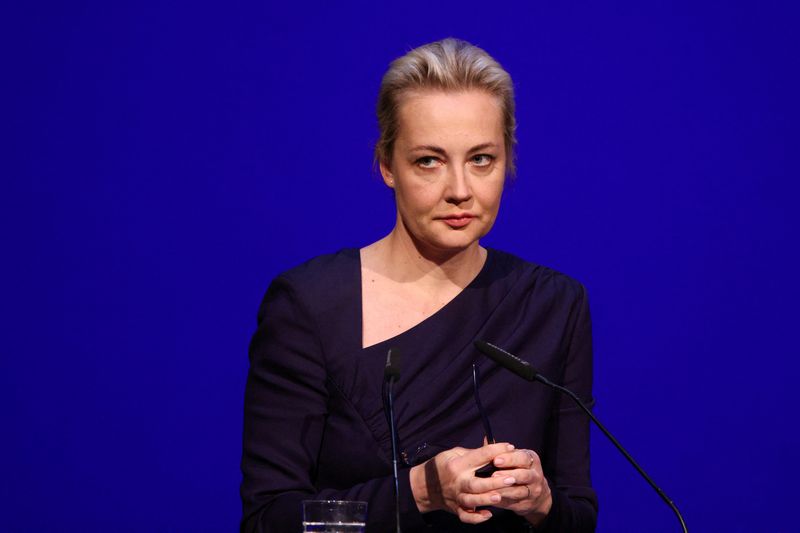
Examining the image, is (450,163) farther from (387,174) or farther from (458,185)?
(387,174)

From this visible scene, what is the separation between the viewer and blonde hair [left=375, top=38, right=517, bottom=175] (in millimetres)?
2086

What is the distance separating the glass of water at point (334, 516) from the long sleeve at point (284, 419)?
A: 325mm

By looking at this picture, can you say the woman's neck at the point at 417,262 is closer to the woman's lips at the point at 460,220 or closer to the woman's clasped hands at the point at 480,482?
the woman's lips at the point at 460,220

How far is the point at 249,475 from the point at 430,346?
1.32ft

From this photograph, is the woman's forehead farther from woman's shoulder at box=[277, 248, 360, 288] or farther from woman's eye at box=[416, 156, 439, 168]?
woman's shoulder at box=[277, 248, 360, 288]

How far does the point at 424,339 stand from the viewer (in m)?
2.18

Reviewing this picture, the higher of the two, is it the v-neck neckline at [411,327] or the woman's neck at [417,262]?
the woman's neck at [417,262]

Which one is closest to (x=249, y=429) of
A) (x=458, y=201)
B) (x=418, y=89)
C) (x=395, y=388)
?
(x=395, y=388)

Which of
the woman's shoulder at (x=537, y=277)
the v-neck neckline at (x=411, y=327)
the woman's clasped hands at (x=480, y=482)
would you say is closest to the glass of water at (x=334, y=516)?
the woman's clasped hands at (x=480, y=482)

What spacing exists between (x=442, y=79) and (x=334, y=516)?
0.84m

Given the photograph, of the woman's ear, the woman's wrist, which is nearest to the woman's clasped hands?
the woman's wrist

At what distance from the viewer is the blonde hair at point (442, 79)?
2.09 m

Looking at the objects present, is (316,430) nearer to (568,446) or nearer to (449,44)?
(568,446)

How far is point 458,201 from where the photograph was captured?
2.04 metres
